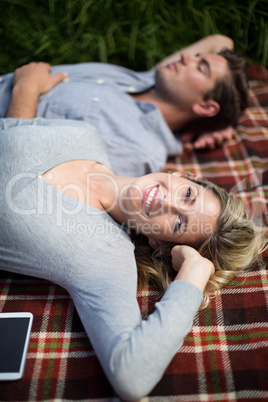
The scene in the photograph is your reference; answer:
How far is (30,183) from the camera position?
1.83 metres

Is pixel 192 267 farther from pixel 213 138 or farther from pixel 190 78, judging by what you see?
pixel 190 78

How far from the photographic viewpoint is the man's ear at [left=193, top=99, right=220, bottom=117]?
2.90 meters

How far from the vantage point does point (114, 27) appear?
3383 mm

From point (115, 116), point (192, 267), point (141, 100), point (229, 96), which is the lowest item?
point (192, 267)

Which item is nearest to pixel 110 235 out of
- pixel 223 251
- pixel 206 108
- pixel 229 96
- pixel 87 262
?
pixel 87 262

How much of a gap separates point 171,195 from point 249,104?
1715 mm

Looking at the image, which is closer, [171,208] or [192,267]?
[192,267]

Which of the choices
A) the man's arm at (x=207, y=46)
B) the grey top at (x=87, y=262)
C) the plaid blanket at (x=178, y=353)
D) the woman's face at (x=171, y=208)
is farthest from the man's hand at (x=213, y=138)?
the grey top at (x=87, y=262)

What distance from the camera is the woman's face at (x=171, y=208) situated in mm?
1903

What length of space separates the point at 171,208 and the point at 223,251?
0.41 metres

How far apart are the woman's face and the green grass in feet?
6.39

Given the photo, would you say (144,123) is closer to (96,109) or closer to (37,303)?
(96,109)

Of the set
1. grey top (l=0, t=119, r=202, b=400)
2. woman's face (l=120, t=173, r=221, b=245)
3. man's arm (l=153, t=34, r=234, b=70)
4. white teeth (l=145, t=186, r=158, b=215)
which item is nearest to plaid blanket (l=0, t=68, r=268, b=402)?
grey top (l=0, t=119, r=202, b=400)

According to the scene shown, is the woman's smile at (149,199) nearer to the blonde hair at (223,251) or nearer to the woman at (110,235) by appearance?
the woman at (110,235)
